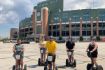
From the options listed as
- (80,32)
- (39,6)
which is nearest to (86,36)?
(80,32)

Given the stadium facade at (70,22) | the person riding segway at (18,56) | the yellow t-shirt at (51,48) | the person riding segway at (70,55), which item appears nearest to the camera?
the person riding segway at (18,56)

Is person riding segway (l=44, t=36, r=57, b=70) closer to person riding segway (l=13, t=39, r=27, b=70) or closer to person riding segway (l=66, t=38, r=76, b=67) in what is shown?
person riding segway (l=13, t=39, r=27, b=70)

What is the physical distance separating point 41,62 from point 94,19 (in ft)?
347

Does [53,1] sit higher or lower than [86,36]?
higher

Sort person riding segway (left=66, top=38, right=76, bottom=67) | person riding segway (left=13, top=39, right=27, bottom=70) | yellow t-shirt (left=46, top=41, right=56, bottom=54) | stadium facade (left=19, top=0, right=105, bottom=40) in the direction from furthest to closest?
1. stadium facade (left=19, top=0, right=105, bottom=40)
2. person riding segway (left=66, top=38, right=76, bottom=67)
3. yellow t-shirt (left=46, top=41, right=56, bottom=54)
4. person riding segway (left=13, top=39, right=27, bottom=70)

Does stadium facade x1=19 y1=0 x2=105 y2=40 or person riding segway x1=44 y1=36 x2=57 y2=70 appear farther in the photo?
stadium facade x1=19 y1=0 x2=105 y2=40

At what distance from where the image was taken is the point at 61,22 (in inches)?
5012

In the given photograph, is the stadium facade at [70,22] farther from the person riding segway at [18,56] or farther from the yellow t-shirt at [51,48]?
the person riding segway at [18,56]

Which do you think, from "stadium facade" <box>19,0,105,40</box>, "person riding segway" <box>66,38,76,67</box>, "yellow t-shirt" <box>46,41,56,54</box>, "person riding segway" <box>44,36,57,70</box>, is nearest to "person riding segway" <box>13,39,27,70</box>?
"person riding segway" <box>44,36,57,70</box>

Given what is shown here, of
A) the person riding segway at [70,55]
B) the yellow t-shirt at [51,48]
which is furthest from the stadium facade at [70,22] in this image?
the yellow t-shirt at [51,48]

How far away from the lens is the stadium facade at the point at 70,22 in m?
120

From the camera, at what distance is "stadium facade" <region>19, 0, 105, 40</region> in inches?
4739

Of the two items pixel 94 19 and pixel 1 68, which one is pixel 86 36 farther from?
pixel 1 68

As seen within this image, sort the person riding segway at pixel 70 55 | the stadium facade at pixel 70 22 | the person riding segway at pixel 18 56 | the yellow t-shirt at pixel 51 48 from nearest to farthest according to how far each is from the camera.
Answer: the person riding segway at pixel 18 56, the yellow t-shirt at pixel 51 48, the person riding segway at pixel 70 55, the stadium facade at pixel 70 22
